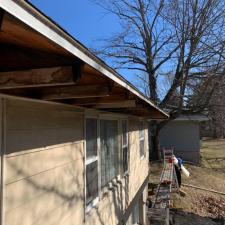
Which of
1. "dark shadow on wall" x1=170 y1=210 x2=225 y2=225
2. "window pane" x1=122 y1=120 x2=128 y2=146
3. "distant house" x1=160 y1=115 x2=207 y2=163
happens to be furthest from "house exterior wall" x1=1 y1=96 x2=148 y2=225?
"distant house" x1=160 y1=115 x2=207 y2=163

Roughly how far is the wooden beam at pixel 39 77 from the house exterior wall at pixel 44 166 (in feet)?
1.48

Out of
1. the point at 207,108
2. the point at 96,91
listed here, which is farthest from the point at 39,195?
the point at 207,108

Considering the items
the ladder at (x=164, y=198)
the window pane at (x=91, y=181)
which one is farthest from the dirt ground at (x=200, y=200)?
the window pane at (x=91, y=181)

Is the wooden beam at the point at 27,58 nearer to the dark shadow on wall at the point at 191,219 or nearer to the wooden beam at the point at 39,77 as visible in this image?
the wooden beam at the point at 39,77

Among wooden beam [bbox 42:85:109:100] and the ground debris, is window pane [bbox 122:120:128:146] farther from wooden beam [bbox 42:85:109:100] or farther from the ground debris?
the ground debris

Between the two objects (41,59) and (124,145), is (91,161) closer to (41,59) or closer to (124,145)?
(124,145)

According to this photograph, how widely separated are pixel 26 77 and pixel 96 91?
0.91 metres

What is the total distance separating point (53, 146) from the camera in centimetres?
362

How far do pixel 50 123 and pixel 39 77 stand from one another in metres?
1.37

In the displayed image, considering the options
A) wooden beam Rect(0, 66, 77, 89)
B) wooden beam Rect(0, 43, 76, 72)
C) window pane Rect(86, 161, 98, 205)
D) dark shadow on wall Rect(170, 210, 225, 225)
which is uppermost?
wooden beam Rect(0, 43, 76, 72)

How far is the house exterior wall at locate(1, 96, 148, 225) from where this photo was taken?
9.17ft

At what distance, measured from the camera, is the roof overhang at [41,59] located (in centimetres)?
144

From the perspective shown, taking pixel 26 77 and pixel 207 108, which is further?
pixel 207 108

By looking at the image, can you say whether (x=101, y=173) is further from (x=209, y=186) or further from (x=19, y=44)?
(x=209, y=186)
